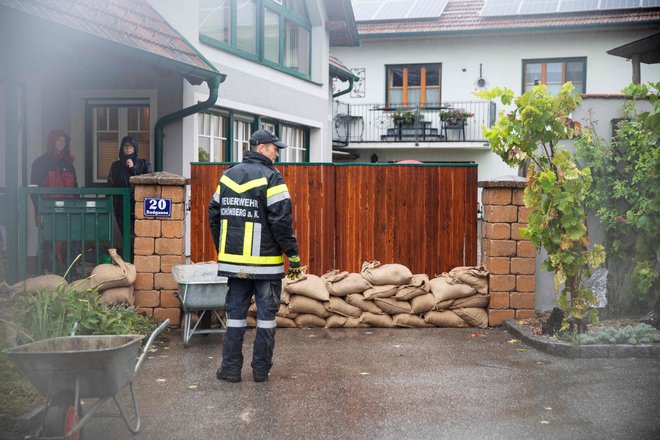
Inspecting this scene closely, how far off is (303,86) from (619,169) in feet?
31.2

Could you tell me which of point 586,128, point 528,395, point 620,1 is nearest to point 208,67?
point 586,128

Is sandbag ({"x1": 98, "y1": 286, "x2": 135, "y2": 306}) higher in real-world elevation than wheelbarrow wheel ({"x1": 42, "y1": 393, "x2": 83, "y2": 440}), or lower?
higher

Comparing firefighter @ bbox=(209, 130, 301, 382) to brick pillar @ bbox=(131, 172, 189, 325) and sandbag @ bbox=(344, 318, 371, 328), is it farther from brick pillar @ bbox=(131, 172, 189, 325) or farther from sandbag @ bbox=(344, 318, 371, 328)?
sandbag @ bbox=(344, 318, 371, 328)

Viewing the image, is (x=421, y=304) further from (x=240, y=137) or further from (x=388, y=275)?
(x=240, y=137)

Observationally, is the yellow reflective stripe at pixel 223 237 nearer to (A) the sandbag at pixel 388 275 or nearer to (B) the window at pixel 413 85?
(A) the sandbag at pixel 388 275

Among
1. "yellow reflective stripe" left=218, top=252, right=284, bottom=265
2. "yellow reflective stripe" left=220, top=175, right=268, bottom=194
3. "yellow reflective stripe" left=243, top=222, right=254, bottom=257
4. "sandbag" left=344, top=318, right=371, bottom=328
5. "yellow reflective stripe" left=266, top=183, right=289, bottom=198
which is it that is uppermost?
"yellow reflective stripe" left=220, top=175, right=268, bottom=194

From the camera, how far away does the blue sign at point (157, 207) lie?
30.0ft

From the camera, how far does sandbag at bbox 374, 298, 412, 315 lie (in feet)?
30.6

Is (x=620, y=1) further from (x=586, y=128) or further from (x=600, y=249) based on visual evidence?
(x=600, y=249)

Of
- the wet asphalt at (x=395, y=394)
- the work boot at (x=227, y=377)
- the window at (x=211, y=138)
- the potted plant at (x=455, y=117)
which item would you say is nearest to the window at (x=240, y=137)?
the window at (x=211, y=138)

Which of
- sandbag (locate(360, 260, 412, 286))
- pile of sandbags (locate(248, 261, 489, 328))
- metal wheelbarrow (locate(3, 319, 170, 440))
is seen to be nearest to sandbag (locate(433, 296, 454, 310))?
pile of sandbags (locate(248, 261, 489, 328))

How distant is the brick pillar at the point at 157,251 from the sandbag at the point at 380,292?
6.85ft

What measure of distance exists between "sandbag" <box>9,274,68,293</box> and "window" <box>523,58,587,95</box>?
2100cm

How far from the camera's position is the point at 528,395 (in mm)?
6422
